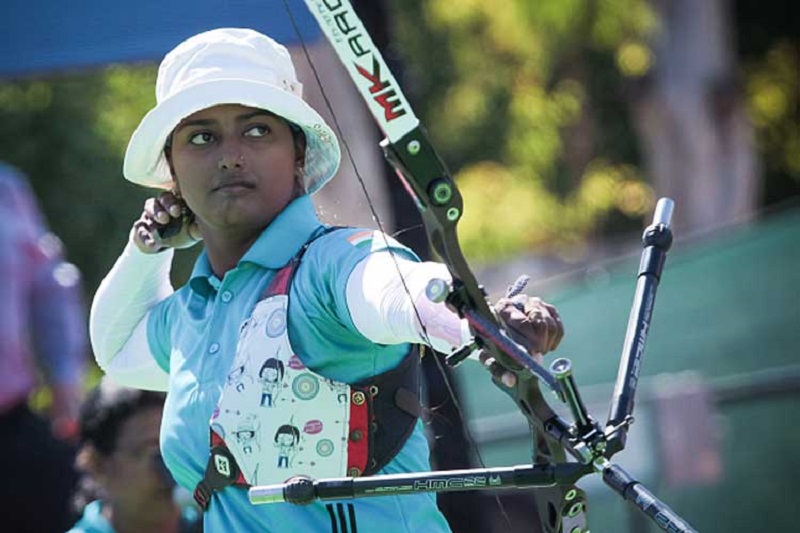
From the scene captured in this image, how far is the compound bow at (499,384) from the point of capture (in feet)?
8.40

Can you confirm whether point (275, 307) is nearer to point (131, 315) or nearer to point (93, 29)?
point (131, 315)

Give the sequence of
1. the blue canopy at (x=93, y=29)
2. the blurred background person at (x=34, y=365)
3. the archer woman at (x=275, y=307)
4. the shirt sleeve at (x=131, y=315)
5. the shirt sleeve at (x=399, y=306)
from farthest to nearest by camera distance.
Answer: the blurred background person at (x=34, y=365) → the blue canopy at (x=93, y=29) → the shirt sleeve at (x=131, y=315) → the archer woman at (x=275, y=307) → the shirt sleeve at (x=399, y=306)

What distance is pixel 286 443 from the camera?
2.97 m

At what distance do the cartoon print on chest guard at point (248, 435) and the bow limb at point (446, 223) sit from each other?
49cm

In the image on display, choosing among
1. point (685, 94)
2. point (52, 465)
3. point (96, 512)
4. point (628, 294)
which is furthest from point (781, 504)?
point (685, 94)

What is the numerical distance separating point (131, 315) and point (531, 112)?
1595cm

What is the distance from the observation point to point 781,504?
7.18 m

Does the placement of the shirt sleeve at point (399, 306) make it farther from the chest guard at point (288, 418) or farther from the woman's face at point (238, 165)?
the woman's face at point (238, 165)

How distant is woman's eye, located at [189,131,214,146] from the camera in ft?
10.4

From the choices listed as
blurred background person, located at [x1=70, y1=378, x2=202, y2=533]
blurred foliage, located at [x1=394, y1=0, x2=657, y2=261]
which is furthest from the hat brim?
blurred foliage, located at [x1=394, y1=0, x2=657, y2=261]

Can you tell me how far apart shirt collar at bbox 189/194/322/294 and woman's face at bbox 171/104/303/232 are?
0.03m

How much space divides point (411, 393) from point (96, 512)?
1.90 metres

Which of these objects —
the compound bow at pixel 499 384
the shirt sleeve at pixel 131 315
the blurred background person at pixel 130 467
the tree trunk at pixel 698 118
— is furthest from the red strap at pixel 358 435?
the tree trunk at pixel 698 118

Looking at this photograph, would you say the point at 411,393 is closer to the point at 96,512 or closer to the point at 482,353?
the point at 482,353
